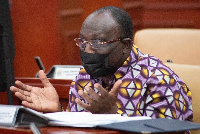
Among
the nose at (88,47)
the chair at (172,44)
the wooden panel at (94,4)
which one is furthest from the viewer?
the wooden panel at (94,4)

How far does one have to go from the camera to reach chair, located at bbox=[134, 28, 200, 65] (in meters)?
2.32

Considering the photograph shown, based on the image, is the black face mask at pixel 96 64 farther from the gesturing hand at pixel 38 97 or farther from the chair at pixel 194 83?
the chair at pixel 194 83

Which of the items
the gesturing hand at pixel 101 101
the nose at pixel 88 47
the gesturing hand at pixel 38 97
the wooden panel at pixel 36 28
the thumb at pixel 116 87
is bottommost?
the wooden panel at pixel 36 28

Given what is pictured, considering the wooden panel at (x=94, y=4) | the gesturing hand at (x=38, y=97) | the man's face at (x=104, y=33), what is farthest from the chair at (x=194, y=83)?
the wooden panel at (x=94, y=4)

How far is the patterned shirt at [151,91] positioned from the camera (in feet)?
4.80

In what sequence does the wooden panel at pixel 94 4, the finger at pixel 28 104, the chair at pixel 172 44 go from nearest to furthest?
the finger at pixel 28 104
the chair at pixel 172 44
the wooden panel at pixel 94 4

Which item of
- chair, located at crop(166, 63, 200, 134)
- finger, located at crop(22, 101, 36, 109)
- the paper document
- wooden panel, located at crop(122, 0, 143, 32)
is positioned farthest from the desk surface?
wooden panel, located at crop(122, 0, 143, 32)

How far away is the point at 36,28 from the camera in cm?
372

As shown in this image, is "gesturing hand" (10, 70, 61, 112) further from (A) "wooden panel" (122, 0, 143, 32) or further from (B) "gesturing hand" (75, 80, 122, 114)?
(A) "wooden panel" (122, 0, 143, 32)

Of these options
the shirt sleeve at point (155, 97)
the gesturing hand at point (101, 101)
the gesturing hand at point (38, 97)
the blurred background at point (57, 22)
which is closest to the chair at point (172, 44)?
the shirt sleeve at point (155, 97)

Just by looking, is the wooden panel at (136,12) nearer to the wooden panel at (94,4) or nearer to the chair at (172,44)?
the wooden panel at (94,4)

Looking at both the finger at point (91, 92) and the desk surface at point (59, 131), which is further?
the finger at point (91, 92)

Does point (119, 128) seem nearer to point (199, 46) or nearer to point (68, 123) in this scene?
point (68, 123)

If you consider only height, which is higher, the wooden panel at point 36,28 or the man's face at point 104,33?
the man's face at point 104,33
